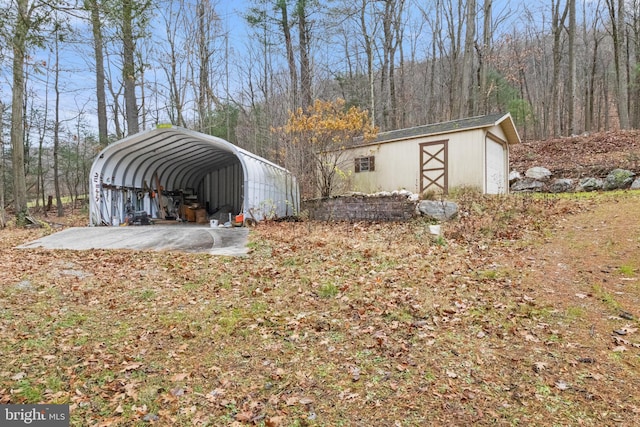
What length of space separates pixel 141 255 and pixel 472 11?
59.6 feet

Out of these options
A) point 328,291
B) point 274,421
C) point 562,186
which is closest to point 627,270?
point 328,291

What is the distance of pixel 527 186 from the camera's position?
14664mm

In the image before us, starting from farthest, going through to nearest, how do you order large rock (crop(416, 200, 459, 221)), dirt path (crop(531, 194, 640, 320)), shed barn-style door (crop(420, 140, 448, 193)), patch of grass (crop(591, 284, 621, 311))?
shed barn-style door (crop(420, 140, 448, 193)) < large rock (crop(416, 200, 459, 221)) < dirt path (crop(531, 194, 640, 320)) < patch of grass (crop(591, 284, 621, 311))

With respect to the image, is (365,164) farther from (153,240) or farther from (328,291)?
(328,291)

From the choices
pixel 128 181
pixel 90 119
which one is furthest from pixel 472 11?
pixel 90 119

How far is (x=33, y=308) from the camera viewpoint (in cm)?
422

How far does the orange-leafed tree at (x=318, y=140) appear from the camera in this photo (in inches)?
450

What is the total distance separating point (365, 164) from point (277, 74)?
6125 millimetres

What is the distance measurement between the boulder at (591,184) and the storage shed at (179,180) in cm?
1050

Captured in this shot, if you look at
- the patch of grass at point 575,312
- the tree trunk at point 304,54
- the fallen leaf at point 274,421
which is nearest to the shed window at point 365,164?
the tree trunk at point 304,54

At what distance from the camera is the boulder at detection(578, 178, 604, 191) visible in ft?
40.0

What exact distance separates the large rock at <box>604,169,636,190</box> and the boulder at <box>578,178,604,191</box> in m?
0.22

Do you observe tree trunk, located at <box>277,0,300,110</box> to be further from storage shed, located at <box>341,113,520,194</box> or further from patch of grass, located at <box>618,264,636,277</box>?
patch of grass, located at <box>618,264,636,277</box>

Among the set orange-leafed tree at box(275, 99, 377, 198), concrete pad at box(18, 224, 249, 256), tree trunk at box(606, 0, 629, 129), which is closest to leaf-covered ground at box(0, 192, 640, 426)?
concrete pad at box(18, 224, 249, 256)
